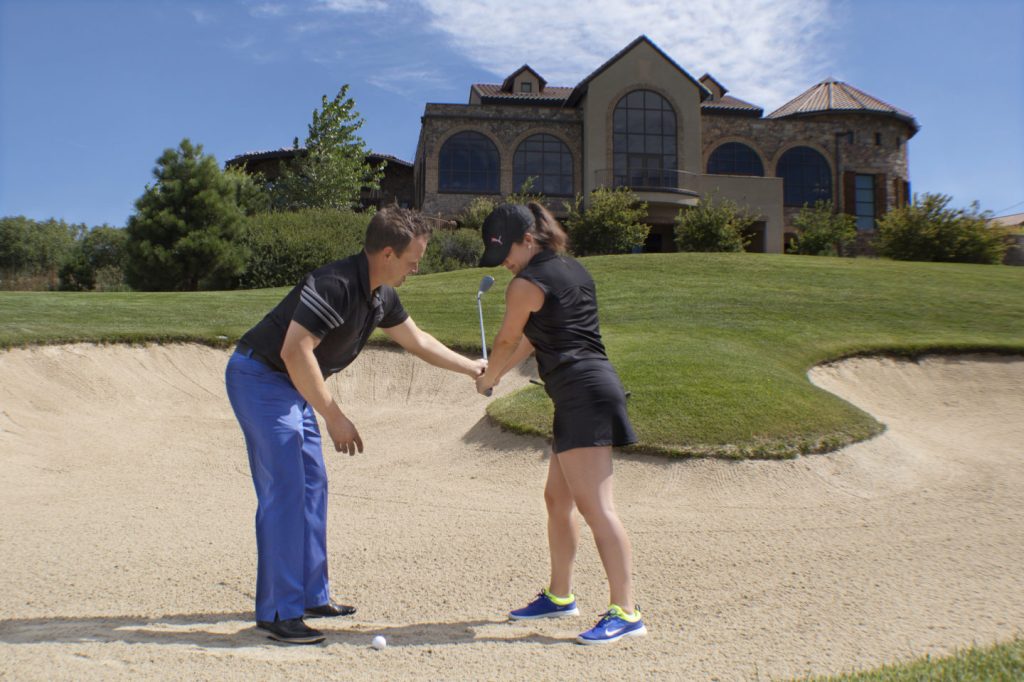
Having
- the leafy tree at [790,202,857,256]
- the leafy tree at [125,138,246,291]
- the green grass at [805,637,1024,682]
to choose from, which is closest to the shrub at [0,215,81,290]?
the leafy tree at [125,138,246,291]

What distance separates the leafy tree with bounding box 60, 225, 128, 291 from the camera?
33000mm

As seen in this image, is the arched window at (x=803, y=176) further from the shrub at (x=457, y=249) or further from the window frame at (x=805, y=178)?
the shrub at (x=457, y=249)

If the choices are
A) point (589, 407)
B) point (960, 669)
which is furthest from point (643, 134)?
point (960, 669)

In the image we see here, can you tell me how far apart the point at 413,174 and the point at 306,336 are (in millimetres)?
45121

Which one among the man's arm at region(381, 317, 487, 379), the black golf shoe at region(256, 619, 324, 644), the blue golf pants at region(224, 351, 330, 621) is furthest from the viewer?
the man's arm at region(381, 317, 487, 379)

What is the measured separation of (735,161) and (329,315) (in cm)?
4237

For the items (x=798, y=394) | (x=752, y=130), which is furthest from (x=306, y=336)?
(x=752, y=130)

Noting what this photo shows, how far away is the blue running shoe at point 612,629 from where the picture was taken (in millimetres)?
4488

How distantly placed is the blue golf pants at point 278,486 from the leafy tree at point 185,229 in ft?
73.3

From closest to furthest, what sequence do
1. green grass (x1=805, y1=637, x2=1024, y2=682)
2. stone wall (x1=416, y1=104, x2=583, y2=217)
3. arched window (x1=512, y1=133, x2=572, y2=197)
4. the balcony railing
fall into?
green grass (x1=805, y1=637, x2=1024, y2=682) → the balcony railing → stone wall (x1=416, y1=104, x2=583, y2=217) → arched window (x1=512, y1=133, x2=572, y2=197)

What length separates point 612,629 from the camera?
4.52 m

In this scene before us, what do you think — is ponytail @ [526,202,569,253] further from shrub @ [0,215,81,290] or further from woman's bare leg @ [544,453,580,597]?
shrub @ [0,215,81,290]

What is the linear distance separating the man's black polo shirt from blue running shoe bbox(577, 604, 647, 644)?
205 centimetres

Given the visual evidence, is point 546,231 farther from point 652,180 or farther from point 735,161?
point 735,161
